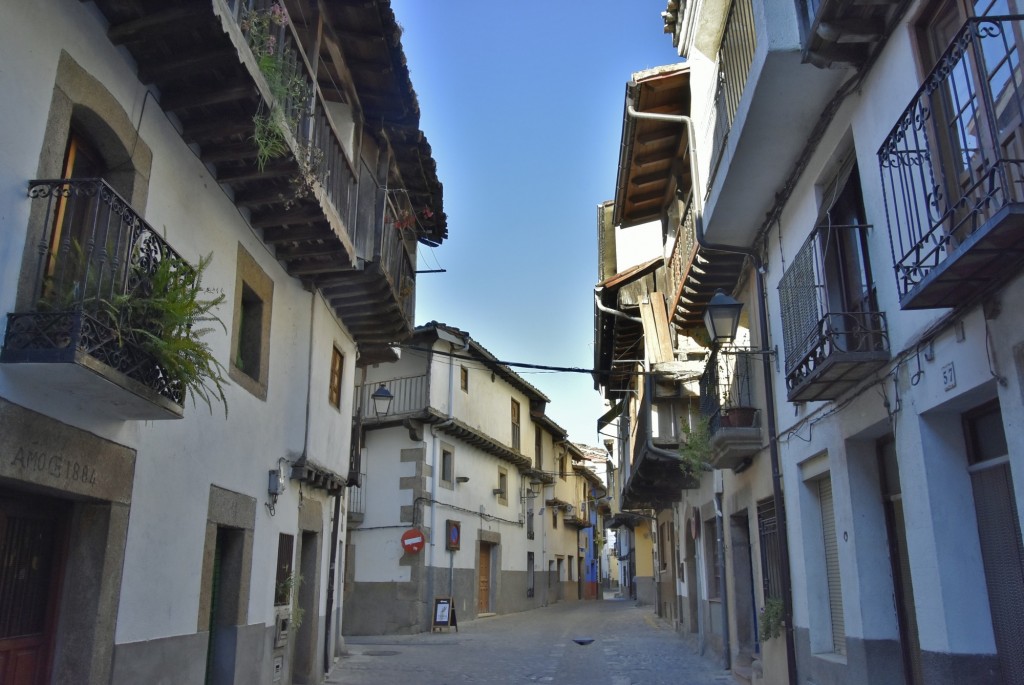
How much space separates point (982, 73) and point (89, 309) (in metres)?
4.84

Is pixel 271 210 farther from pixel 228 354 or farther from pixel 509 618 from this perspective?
pixel 509 618

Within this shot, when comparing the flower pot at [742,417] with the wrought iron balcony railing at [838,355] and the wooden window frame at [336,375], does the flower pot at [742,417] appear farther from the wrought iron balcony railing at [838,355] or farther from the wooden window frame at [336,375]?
the wooden window frame at [336,375]

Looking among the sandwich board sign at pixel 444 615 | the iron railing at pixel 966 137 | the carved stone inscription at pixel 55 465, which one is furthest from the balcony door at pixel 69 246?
the sandwich board sign at pixel 444 615

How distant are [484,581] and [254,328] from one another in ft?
61.0

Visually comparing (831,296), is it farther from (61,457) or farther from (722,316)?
(61,457)

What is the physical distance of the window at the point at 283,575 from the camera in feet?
31.8

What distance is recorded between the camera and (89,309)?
4.77 m

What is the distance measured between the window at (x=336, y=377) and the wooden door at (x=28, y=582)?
21.0 ft

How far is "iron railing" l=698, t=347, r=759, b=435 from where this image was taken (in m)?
10.0

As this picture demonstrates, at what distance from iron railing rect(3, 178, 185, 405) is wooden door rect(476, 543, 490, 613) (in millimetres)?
21107

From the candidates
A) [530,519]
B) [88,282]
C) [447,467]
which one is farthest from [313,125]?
[530,519]

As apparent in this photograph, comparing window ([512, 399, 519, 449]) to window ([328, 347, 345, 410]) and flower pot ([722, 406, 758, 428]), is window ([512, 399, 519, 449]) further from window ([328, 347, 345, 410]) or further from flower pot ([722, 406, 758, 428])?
flower pot ([722, 406, 758, 428])

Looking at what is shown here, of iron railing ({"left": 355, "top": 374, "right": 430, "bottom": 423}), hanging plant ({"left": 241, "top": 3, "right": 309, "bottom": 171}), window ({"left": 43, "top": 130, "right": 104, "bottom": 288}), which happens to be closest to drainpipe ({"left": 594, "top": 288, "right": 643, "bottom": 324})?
iron railing ({"left": 355, "top": 374, "right": 430, "bottom": 423})

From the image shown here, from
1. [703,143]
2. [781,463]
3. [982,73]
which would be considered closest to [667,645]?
[781,463]
